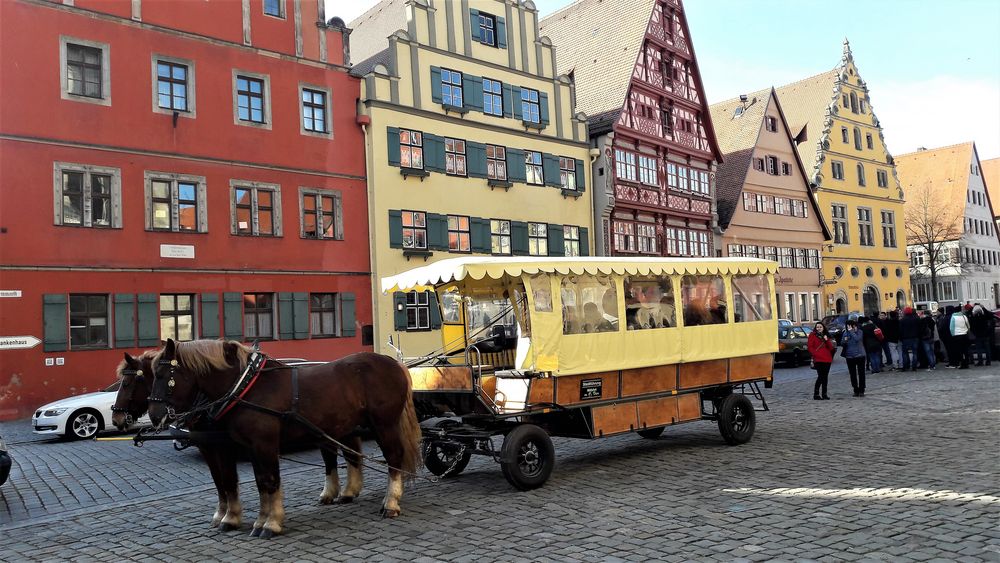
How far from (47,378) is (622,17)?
28.4 m

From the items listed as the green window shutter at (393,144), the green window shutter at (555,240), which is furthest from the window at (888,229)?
the green window shutter at (393,144)

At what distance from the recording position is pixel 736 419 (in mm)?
10977

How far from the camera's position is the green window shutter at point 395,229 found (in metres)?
26.9

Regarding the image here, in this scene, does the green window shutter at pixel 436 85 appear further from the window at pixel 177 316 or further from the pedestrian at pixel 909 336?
the pedestrian at pixel 909 336

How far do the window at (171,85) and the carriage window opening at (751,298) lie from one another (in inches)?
665

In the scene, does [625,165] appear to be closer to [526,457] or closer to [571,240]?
[571,240]

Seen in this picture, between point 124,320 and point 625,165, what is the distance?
830 inches

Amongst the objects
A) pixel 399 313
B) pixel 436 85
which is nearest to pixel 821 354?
pixel 399 313

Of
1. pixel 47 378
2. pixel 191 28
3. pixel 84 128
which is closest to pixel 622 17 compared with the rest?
pixel 191 28

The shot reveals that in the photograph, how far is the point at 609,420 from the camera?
9.39m

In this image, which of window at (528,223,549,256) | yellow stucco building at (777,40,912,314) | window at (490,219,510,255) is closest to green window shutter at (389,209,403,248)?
window at (490,219,510,255)

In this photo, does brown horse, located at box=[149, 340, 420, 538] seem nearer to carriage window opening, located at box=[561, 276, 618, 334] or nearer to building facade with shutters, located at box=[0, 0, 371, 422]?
carriage window opening, located at box=[561, 276, 618, 334]

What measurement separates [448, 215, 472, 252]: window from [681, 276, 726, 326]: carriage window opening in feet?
59.5

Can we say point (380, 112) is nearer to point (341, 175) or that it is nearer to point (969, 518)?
point (341, 175)
